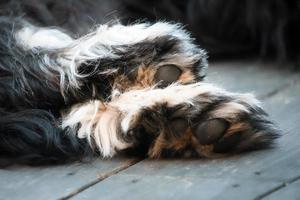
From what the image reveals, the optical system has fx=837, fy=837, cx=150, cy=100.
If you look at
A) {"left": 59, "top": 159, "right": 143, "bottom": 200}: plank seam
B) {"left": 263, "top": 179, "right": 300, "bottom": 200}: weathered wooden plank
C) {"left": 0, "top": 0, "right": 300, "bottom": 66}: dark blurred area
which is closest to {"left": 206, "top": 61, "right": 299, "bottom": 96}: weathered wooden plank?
{"left": 0, "top": 0, "right": 300, "bottom": 66}: dark blurred area

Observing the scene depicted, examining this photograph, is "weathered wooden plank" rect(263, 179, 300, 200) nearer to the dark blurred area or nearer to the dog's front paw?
the dog's front paw

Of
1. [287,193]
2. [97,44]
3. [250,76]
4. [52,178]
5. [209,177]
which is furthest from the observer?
[250,76]

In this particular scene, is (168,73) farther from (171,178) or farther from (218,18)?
(218,18)

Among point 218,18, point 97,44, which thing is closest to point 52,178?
point 97,44

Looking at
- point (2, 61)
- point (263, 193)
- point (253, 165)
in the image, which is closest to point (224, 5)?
point (2, 61)

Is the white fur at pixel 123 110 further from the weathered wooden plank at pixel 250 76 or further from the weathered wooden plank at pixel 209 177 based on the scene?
the weathered wooden plank at pixel 250 76

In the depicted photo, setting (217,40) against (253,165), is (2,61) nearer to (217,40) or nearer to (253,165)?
(253,165)
